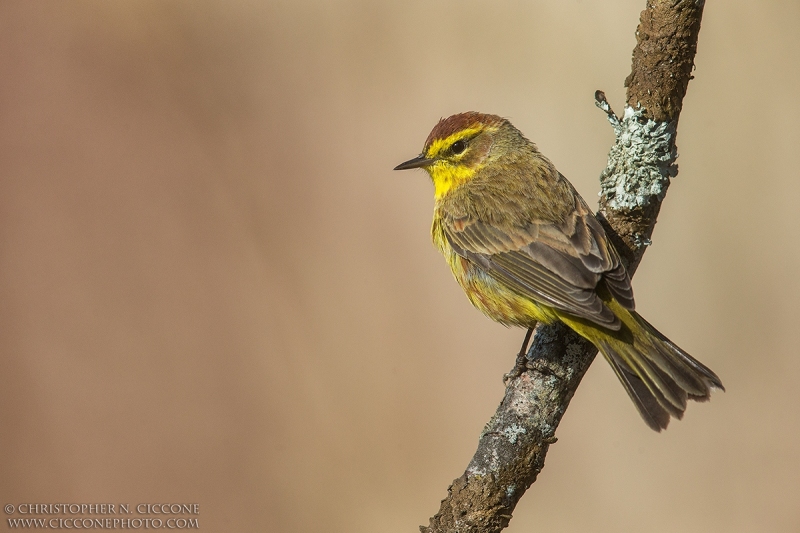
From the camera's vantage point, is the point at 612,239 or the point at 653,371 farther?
the point at 612,239

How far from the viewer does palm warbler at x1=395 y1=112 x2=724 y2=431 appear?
185 inches

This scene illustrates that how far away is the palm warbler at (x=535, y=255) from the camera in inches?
185

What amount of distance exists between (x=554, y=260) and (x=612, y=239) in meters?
0.48

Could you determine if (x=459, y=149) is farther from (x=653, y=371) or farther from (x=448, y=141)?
(x=653, y=371)

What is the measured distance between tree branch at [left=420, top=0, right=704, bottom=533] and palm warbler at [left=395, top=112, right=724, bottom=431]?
9.1 inches

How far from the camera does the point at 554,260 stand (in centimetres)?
513

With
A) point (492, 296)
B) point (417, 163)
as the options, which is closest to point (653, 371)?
point (492, 296)

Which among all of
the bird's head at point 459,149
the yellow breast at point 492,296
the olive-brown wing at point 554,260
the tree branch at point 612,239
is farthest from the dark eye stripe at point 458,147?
the tree branch at point 612,239

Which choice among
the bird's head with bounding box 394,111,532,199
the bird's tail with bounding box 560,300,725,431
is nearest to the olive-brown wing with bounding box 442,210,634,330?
the bird's tail with bounding box 560,300,725,431

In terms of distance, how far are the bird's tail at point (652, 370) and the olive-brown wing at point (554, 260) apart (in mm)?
194

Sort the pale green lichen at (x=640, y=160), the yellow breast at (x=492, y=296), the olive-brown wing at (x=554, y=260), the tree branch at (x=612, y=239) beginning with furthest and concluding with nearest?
the yellow breast at (x=492, y=296) → the pale green lichen at (x=640, y=160) → the olive-brown wing at (x=554, y=260) → the tree branch at (x=612, y=239)

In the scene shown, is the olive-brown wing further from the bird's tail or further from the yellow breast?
the bird's tail

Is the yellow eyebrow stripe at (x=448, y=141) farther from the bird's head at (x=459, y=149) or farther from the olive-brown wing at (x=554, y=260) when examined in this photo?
the olive-brown wing at (x=554, y=260)

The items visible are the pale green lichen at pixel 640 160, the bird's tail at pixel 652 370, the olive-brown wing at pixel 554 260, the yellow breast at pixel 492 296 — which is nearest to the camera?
the bird's tail at pixel 652 370
